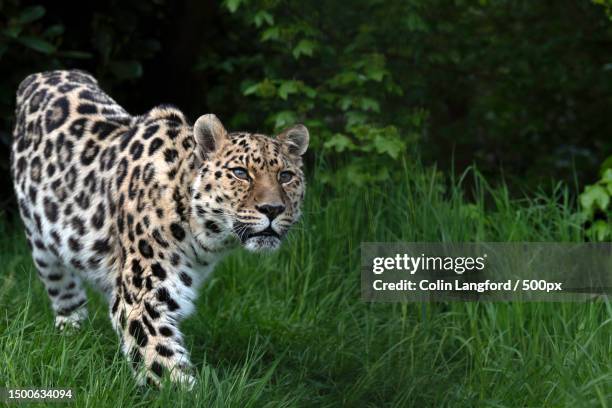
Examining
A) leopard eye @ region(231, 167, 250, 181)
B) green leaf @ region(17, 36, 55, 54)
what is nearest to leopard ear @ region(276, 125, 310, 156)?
leopard eye @ region(231, 167, 250, 181)

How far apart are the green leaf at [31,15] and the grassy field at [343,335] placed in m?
1.56

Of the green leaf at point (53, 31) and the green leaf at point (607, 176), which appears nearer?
the green leaf at point (607, 176)

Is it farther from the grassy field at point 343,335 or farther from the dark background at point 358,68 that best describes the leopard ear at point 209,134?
the dark background at point 358,68

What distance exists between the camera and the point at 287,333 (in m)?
5.71

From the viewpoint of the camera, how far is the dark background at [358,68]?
7559mm

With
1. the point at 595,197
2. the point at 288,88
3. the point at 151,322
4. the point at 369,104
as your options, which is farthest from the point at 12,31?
the point at 595,197

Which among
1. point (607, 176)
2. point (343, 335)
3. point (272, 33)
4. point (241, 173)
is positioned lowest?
point (343, 335)

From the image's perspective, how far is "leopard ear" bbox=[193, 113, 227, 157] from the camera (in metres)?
4.82

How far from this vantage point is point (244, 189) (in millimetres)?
4672

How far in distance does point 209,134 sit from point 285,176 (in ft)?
1.39

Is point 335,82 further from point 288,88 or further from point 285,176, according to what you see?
point 285,176

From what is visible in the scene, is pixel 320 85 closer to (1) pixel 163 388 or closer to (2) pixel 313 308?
(2) pixel 313 308

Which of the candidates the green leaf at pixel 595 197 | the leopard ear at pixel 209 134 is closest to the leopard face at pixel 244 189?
the leopard ear at pixel 209 134

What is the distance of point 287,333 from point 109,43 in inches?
131
